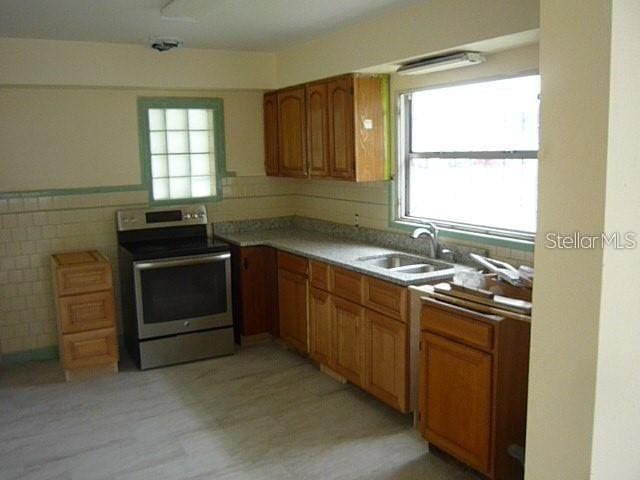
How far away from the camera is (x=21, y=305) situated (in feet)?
14.9

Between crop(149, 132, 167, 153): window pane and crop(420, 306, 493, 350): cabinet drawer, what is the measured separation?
2.84 meters

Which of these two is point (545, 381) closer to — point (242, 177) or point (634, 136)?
point (634, 136)

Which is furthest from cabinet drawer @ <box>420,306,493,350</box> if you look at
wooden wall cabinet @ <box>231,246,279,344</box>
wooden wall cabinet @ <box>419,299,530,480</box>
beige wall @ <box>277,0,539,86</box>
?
wooden wall cabinet @ <box>231,246,279,344</box>

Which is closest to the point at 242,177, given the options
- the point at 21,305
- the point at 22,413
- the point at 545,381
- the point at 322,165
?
the point at 322,165

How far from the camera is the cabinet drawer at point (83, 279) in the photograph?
415 cm

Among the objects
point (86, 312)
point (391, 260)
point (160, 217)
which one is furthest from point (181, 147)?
point (391, 260)

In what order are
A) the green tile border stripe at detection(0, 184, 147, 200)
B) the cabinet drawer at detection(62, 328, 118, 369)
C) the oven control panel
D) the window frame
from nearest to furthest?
the window frame
the cabinet drawer at detection(62, 328, 118, 369)
the green tile border stripe at detection(0, 184, 147, 200)
the oven control panel

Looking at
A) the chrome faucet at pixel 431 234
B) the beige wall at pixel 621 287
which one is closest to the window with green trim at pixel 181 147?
the chrome faucet at pixel 431 234

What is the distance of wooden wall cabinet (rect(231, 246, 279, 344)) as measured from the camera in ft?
15.4

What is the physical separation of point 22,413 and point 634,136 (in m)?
3.65

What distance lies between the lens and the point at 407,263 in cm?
396

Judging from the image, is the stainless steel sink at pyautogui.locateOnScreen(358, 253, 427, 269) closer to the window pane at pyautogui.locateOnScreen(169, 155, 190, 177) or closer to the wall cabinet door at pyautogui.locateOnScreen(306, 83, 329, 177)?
the wall cabinet door at pyautogui.locateOnScreen(306, 83, 329, 177)

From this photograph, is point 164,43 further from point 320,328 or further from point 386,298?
point 386,298

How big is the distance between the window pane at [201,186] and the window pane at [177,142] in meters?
0.26
